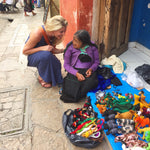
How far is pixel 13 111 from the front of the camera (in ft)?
8.28

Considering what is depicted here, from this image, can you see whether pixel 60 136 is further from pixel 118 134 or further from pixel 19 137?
pixel 118 134

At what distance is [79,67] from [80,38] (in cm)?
50

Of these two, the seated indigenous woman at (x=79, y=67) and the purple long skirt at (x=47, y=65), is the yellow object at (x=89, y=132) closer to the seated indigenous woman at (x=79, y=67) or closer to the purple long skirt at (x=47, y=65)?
the seated indigenous woman at (x=79, y=67)

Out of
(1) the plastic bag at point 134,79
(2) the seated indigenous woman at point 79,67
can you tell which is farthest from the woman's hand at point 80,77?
(1) the plastic bag at point 134,79

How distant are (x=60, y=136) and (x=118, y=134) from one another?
729 millimetres

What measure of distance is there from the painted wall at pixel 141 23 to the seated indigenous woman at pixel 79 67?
178cm

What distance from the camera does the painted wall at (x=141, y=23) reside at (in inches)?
145

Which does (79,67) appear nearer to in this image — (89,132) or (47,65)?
(47,65)

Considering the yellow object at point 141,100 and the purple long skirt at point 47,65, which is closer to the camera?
the yellow object at point 141,100

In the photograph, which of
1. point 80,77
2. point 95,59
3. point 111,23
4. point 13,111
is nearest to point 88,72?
point 80,77

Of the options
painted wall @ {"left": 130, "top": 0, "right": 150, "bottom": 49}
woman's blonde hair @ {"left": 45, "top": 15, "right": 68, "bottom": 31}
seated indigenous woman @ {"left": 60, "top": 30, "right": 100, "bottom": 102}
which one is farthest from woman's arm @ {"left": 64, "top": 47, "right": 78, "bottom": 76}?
painted wall @ {"left": 130, "top": 0, "right": 150, "bottom": 49}

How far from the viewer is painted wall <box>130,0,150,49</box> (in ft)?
12.1

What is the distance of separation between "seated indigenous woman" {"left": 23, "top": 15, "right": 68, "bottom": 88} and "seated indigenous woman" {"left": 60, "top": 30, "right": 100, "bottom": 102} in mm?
255

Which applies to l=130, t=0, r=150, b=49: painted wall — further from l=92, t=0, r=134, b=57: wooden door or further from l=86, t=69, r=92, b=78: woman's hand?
l=86, t=69, r=92, b=78: woman's hand
